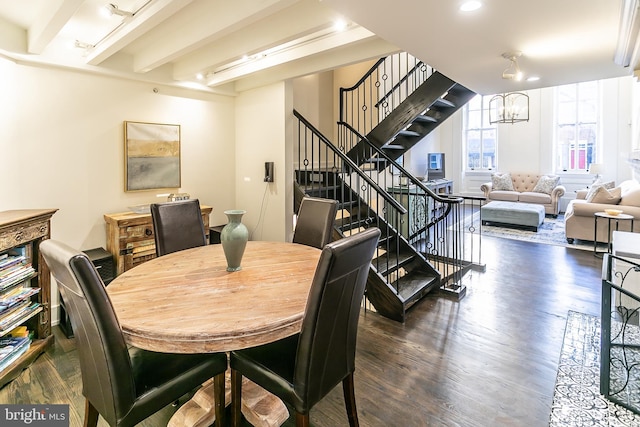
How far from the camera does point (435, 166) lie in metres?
9.29

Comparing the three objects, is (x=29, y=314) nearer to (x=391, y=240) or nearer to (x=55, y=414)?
(x=55, y=414)

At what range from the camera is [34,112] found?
2988 mm

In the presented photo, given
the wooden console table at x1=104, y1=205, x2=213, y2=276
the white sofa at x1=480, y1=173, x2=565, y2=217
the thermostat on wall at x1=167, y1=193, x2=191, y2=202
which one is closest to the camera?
the wooden console table at x1=104, y1=205, x2=213, y2=276

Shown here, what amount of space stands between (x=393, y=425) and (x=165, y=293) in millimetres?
1438

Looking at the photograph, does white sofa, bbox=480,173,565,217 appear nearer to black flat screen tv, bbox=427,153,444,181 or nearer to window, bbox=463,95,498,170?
window, bbox=463,95,498,170

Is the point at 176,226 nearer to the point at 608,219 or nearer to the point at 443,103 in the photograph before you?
the point at 443,103

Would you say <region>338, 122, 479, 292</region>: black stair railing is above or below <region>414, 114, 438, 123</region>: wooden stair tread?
below

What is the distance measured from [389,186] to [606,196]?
139 inches

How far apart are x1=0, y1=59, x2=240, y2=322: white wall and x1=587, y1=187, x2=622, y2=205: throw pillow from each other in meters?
6.35

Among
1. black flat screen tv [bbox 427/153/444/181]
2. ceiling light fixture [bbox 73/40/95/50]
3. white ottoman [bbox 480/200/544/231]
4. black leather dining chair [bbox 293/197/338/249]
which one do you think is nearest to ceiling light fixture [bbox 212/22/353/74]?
ceiling light fixture [bbox 73/40/95/50]

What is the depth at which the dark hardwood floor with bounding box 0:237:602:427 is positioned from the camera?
6.39 ft

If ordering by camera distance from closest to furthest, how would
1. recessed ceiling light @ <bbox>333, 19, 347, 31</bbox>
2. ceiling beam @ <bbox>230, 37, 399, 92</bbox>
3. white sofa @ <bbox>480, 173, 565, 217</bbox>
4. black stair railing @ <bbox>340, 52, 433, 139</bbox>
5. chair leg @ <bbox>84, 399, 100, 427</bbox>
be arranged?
1. chair leg @ <bbox>84, 399, 100, 427</bbox>
2. recessed ceiling light @ <bbox>333, 19, 347, 31</bbox>
3. ceiling beam @ <bbox>230, 37, 399, 92</bbox>
4. black stair railing @ <bbox>340, 52, 433, 139</bbox>
5. white sofa @ <bbox>480, 173, 565, 217</bbox>

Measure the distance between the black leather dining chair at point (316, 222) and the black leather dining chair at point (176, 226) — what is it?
0.85 meters

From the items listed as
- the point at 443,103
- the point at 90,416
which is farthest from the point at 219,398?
the point at 443,103
